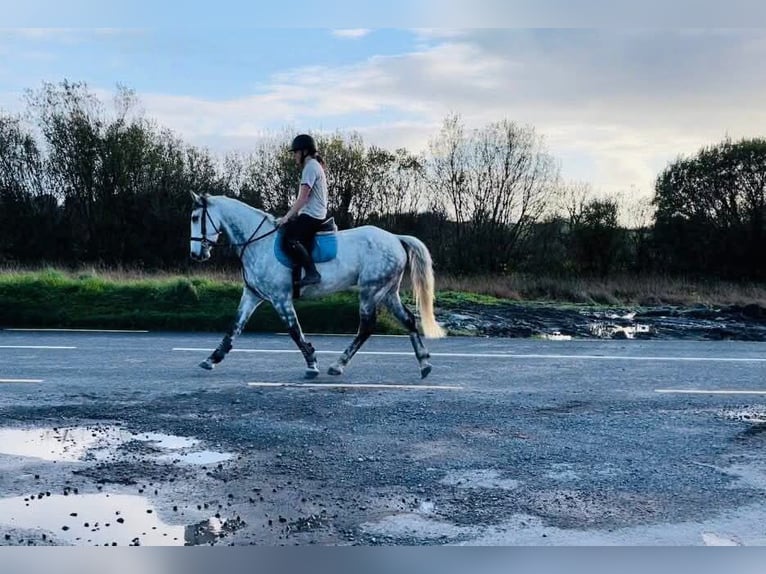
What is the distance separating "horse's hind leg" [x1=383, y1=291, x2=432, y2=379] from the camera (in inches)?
293

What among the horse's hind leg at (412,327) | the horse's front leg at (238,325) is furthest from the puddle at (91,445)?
the horse's hind leg at (412,327)

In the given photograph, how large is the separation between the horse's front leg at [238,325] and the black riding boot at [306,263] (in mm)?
674

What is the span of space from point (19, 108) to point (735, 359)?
42.6ft

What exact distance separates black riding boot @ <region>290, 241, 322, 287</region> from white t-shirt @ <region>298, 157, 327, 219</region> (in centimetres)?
35

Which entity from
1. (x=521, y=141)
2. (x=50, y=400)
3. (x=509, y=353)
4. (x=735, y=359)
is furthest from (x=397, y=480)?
(x=521, y=141)

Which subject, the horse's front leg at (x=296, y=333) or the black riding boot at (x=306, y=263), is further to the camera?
the horse's front leg at (x=296, y=333)

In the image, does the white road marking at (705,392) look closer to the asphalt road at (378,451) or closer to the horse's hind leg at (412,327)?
the asphalt road at (378,451)

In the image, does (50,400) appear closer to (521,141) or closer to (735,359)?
(735,359)

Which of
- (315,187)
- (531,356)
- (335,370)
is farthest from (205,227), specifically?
(531,356)

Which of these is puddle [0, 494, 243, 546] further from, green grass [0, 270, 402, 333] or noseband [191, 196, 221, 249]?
green grass [0, 270, 402, 333]

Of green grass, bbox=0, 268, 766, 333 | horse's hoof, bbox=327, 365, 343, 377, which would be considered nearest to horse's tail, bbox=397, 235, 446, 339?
horse's hoof, bbox=327, 365, 343, 377

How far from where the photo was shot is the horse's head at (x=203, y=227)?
284 inches

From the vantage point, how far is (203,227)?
23.9 feet

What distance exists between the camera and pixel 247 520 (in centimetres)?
371
